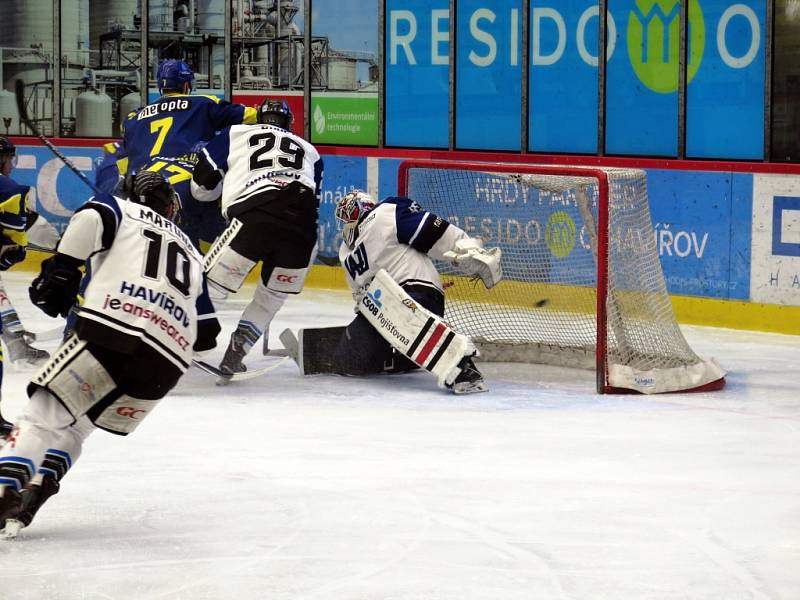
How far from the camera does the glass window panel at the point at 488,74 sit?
10555 millimetres

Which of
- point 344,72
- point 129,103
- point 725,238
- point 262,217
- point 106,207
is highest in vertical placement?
point 344,72

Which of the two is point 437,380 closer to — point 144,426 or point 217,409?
point 217,409

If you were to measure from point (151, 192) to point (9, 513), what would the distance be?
978 mm

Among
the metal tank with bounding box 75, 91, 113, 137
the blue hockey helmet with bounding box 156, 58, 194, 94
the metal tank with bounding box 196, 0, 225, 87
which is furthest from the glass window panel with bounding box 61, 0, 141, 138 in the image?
the blue hockey helmet with bounding box 156, 58, 194, 94

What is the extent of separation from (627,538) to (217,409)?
103 inches

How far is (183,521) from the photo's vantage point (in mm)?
4766

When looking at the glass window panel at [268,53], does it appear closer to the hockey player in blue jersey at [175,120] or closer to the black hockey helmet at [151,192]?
the hockey player in blue jersey at [175,120]

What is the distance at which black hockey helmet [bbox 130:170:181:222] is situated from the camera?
4547 millimetres

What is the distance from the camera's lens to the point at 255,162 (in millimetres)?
7504

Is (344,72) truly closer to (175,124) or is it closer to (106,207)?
(175,124)

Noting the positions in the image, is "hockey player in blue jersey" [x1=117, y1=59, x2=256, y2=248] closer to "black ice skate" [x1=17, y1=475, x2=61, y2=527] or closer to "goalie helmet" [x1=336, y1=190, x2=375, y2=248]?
"goalie helmet" [x1=336, y1=190, x2=375, y2=248]

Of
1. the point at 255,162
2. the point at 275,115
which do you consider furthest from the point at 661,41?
the point at 255,162

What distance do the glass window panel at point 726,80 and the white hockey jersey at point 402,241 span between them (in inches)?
106

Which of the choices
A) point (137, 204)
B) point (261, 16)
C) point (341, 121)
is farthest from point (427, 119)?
point (137, 204)
